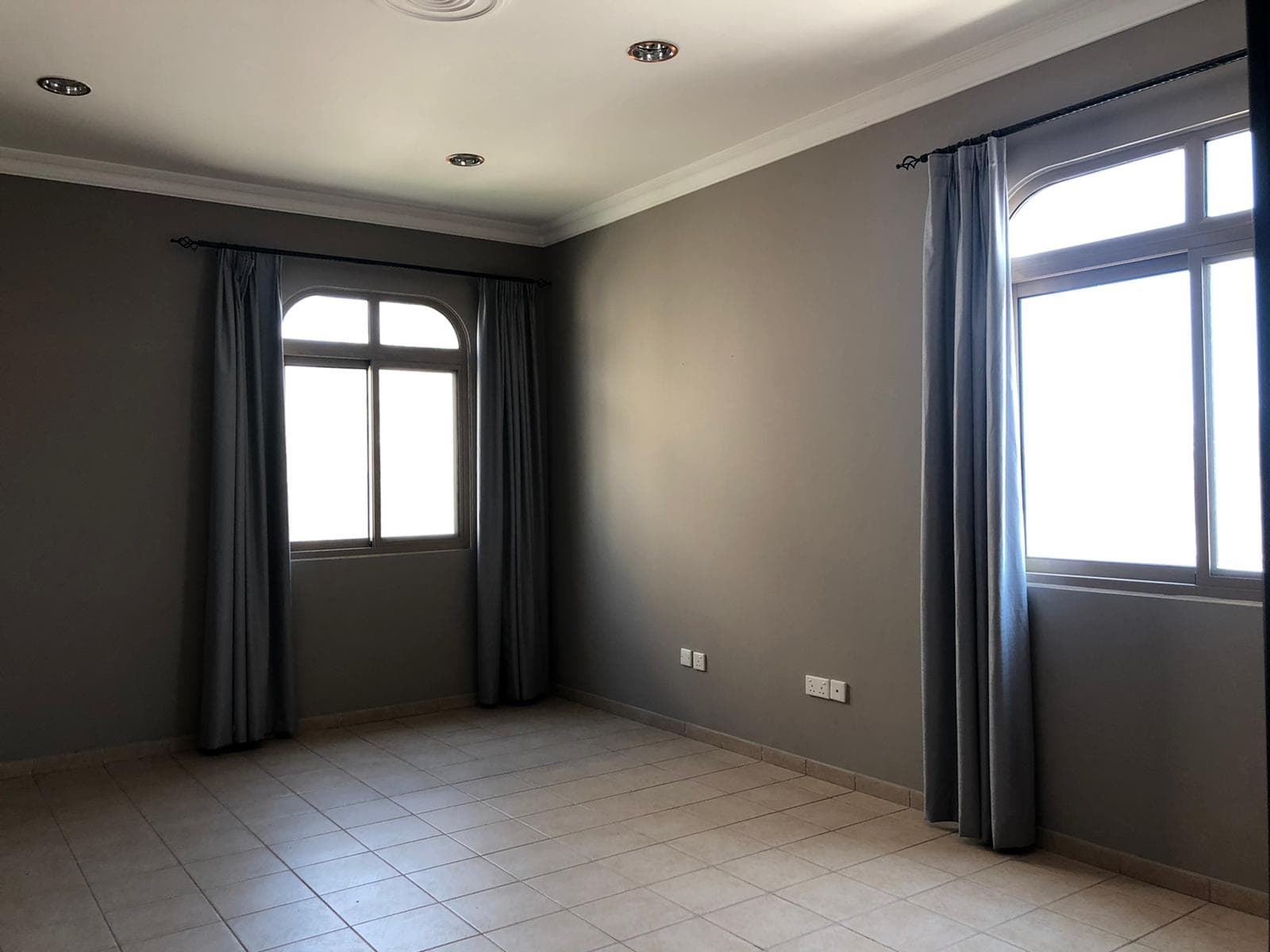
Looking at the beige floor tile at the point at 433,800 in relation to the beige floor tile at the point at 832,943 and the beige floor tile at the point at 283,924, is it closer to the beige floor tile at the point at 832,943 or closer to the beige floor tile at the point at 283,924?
the beige floor tile at the point at 283,924

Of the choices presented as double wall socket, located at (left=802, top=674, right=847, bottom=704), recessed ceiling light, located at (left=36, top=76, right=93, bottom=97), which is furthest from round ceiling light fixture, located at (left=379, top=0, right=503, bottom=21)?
double wall socket, located at (left=802, top=674, right=847, bottom=704)

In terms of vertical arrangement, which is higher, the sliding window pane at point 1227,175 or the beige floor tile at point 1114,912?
the sliding window pane at point 1227,175

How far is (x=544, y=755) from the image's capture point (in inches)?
190

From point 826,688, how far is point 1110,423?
1.68 meters

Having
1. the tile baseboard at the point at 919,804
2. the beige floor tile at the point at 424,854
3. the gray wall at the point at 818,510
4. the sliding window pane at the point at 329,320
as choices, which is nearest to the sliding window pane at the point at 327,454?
the sliding window pane at the point at 329,320

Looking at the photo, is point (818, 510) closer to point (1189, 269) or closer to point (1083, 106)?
point (1189, 269)

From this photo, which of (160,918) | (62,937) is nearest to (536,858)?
(160,918)

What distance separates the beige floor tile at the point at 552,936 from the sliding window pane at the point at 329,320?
3599 millimetres

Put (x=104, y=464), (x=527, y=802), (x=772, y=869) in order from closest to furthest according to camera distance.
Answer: (x=772, y=869), (x=527, y=802), (x=104, y=464)

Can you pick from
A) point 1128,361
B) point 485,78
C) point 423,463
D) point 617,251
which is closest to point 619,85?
point 485,78

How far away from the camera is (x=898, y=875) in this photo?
10.8 feet

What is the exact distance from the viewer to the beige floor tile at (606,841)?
3.54 m

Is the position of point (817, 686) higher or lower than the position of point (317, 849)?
higher

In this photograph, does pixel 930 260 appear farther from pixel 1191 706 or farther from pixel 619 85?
pixel 1191 706
